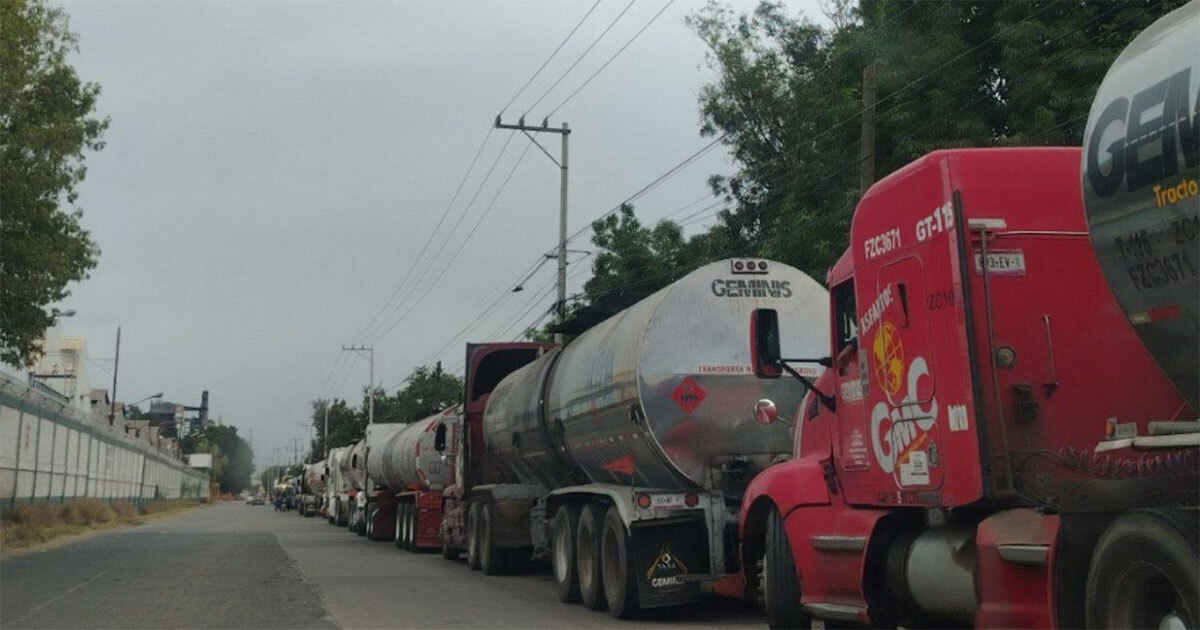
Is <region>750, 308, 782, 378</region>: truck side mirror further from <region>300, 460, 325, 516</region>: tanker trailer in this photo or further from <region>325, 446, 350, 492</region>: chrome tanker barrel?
<region>300, 460, 325, 516</region>: tanker trailer

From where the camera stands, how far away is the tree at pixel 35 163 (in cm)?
2345

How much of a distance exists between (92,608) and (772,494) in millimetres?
8838

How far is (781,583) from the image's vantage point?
8930 mm

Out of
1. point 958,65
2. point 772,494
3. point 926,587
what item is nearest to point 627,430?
point 772,494

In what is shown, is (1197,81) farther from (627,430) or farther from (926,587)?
(627,430)

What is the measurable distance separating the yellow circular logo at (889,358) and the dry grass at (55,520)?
2733 centimetres

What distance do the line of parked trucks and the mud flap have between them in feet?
0.07

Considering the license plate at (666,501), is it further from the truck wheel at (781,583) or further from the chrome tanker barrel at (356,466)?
the chrome tanker barrel at (356,466)

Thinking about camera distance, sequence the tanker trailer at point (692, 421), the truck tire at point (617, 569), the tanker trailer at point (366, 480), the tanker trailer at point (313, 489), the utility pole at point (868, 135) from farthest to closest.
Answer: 1. the tanker trailer at point (313, 489)
2. the tanker trailer at point (366, 480)
3. the utility pole at point (868, 135)
4. the truck tire at point (617, 569)
5. the tanker trailer at point (692, 421)


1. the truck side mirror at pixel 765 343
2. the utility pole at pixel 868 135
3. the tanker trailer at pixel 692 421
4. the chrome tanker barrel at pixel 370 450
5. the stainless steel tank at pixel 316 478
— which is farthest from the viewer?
the stainless steel tank at pixel 316 478

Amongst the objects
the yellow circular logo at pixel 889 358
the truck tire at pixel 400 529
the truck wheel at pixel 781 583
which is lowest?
the truck wheel at pixel 781 583

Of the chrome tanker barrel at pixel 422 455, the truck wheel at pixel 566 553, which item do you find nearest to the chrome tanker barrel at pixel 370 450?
the chrome tanker barrel at pixel 422 455

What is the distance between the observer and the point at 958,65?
2212cm

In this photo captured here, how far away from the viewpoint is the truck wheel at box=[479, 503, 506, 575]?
20.1m
